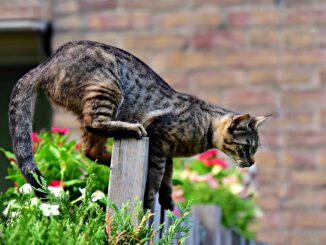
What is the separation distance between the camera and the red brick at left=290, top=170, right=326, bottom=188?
287 inches

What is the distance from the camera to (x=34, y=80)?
3689 mm

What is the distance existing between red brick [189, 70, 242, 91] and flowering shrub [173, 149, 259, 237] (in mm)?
1256

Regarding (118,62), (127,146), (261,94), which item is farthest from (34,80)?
(261,94)

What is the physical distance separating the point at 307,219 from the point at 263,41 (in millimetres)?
1495

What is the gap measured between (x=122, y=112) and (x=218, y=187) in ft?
8.37

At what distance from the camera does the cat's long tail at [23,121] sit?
3484 mm

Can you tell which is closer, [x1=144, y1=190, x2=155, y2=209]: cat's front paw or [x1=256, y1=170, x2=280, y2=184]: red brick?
[x1=144, y1=190, x2=155, y2=209]: cat's front paw

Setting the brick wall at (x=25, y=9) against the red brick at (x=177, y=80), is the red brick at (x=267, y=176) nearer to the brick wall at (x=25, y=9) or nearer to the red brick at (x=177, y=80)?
the red brick at (x=177, y=80)

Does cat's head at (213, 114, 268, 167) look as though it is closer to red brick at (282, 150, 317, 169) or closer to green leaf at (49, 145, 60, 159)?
green leaf at (49, 145, 60, 159)

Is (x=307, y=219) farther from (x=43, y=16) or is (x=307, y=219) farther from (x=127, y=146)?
(x=127, y=146)

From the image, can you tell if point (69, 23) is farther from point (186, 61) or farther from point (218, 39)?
point (218, 39)

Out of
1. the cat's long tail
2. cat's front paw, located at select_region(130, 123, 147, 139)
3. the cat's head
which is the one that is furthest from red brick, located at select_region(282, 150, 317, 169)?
cat's front paw, located at select_region(130, 123, 147, 139)

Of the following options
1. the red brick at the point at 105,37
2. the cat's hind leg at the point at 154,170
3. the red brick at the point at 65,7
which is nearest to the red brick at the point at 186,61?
the red brick at the point at 105,37

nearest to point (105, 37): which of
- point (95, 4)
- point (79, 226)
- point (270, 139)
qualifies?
point (95, 4)
